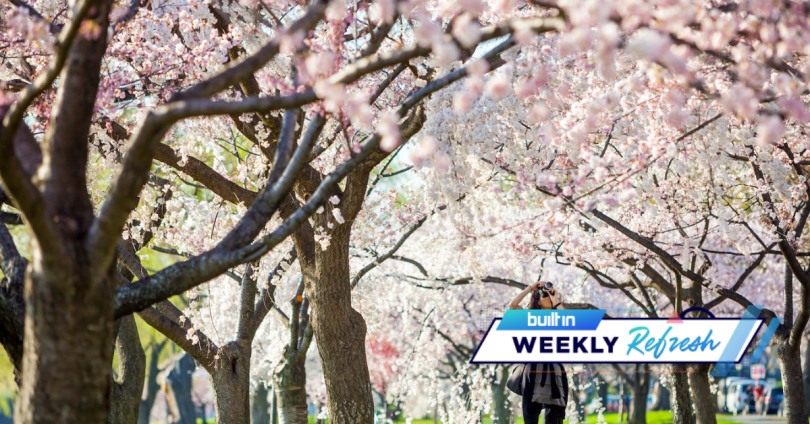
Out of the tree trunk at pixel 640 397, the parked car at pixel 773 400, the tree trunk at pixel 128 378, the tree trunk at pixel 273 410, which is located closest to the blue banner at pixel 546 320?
the tree trunk at pixel 273 410

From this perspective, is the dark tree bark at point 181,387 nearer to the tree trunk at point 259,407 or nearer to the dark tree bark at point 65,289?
the tree trunk at point 259,407

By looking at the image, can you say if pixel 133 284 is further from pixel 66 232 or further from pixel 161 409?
pixel 161 409

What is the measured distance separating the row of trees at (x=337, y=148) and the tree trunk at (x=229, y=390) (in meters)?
0.03

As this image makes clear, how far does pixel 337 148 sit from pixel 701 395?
6.57 metres

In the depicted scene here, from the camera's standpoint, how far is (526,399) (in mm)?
5855

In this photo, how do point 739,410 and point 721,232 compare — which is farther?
point 739,410

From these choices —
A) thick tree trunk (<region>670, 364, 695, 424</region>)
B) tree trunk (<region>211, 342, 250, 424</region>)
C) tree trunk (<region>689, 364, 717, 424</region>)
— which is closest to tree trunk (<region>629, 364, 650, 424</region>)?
thick tree trunk (<region>670, 364, 695, 424</region>)

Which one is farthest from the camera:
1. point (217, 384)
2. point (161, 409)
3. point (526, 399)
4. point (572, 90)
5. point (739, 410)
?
point (161, 409)

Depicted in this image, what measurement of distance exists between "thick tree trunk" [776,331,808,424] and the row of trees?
0.09 ft

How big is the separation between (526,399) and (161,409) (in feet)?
136

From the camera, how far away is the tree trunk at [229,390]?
7.36 m

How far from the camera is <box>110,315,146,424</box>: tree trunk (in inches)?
313

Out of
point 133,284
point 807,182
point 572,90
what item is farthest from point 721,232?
point 133,284

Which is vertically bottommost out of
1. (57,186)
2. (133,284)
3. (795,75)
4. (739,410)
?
(739,410)
